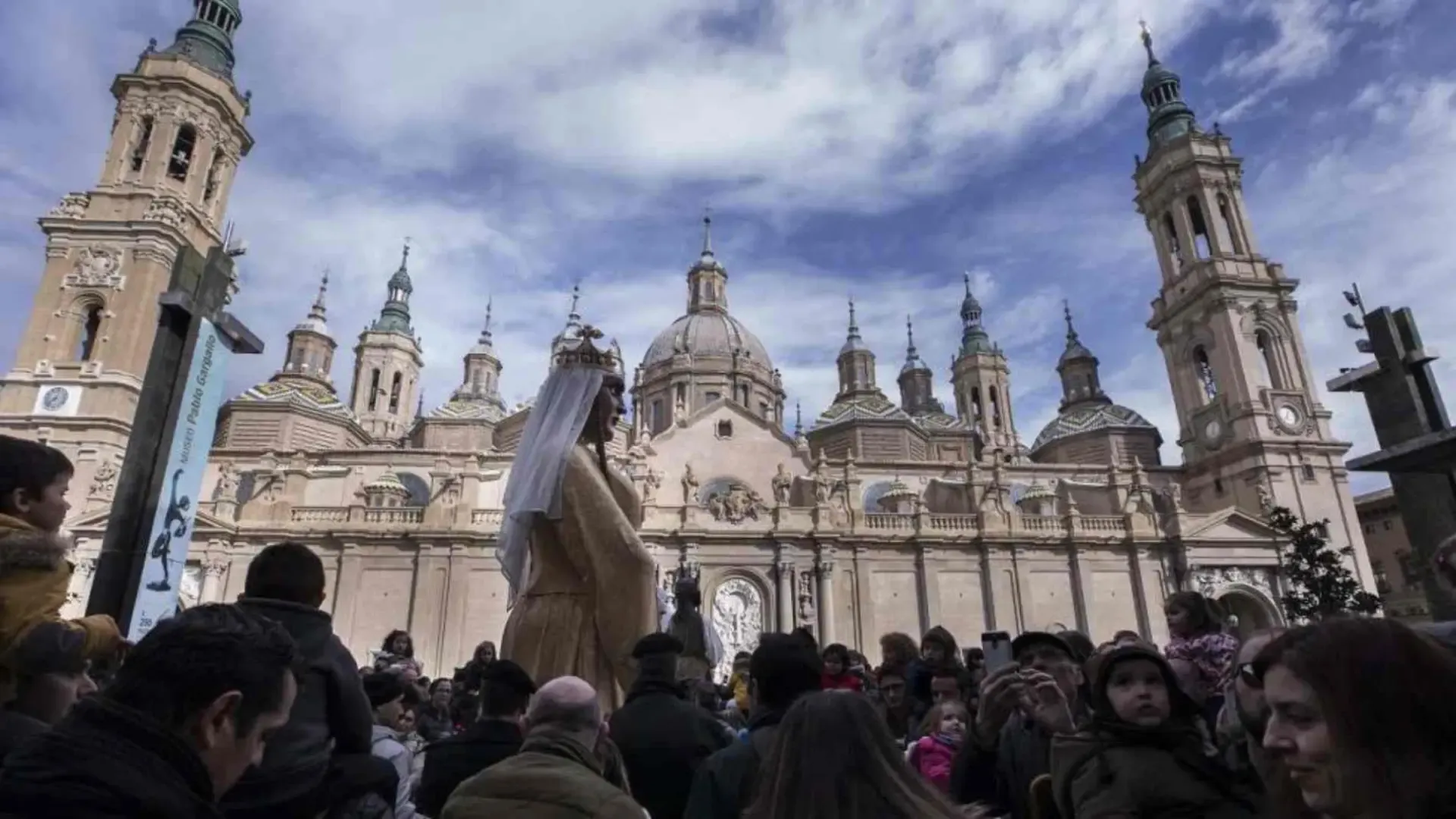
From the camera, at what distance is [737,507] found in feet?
103

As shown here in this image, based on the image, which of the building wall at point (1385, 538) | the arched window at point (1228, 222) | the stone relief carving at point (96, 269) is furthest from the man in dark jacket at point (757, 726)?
the building wall at point (1385, 538)

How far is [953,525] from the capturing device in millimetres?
32125

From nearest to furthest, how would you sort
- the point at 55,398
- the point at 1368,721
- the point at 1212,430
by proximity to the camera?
1. the point at 1368,721
2. the point at 55,398
3. the point at 1212,430

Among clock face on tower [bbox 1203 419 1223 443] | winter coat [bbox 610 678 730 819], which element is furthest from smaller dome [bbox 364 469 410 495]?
clock face on tower [bbox 1203 419 1223 443]

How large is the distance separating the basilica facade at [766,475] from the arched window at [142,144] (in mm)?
135

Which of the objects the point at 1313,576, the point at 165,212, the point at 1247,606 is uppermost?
the point at 165,212

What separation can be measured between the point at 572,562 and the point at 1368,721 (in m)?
3.79

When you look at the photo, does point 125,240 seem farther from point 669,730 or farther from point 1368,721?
point 1368,721

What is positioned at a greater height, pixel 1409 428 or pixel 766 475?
pixel 766 475

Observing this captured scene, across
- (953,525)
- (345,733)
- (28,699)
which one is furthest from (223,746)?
(953,525)

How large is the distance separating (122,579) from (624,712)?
4.83 metres

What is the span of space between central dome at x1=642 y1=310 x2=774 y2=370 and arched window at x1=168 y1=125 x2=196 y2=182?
25846mm

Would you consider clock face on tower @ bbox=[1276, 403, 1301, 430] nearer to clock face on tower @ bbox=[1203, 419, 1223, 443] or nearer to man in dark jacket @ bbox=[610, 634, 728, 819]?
clock face on tower @ bbox=[1203, 419, 1223, 443]

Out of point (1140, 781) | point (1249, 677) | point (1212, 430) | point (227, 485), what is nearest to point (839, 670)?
point (1140, 781)
